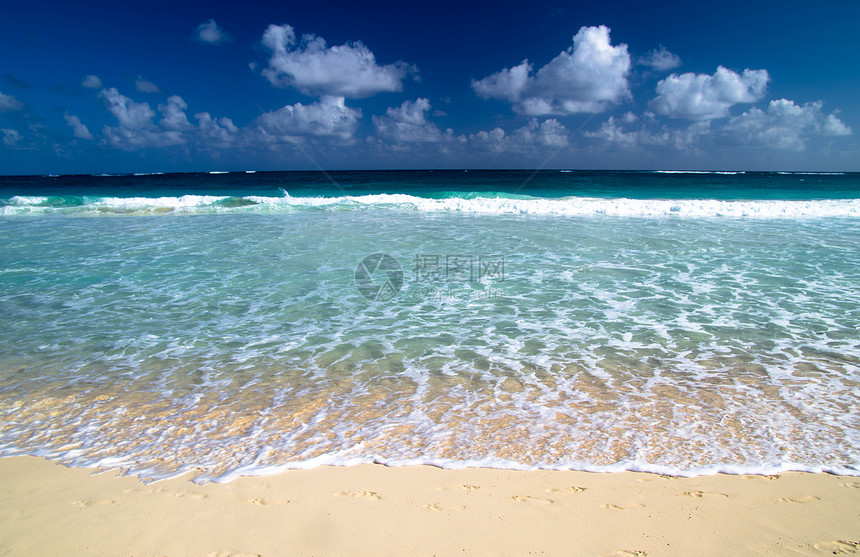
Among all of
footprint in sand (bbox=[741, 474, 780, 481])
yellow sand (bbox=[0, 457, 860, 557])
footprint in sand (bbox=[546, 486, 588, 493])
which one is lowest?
yellow sand (bbox=[0, 457, 860, 557])

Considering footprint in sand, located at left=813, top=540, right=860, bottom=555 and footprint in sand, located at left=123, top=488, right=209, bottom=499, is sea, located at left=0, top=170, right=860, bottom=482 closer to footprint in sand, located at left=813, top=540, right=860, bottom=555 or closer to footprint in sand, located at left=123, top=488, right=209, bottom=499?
footprint in sand, located at left=123, top=488, right=209, bottom=499

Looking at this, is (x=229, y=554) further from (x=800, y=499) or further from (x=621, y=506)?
(x=800, y=499)

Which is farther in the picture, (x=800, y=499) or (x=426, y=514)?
(x=800, y=499)

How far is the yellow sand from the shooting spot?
2.59 m

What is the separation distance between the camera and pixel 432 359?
5238 mm

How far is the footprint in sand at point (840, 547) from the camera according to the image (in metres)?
2.52

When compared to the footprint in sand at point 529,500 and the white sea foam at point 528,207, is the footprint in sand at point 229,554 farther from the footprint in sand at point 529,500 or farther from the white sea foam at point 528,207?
the white sea foam at point 528,207

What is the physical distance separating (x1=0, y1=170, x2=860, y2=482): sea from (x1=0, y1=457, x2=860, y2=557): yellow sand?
174 millimetres

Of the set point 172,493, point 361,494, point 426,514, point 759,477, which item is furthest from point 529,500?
point 172,493

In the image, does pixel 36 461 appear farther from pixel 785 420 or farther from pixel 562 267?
pixel 562 267

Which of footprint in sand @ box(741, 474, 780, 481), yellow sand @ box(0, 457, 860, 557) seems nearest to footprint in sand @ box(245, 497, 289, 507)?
yellow sand @ box(0, 457, 860, 557)

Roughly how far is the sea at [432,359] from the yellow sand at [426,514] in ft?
0.57

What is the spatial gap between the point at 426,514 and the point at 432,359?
247 cm

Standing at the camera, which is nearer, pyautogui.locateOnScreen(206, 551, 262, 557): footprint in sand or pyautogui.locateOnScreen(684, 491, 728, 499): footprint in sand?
pyautogui.locateOnScreen(206, 551, 262, 557): footprint in sand
